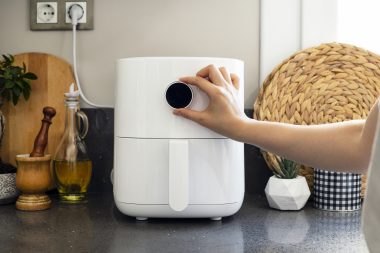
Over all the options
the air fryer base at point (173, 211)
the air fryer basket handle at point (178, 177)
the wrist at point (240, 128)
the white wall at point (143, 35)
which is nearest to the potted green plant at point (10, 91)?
the white wall at point (143, 35)

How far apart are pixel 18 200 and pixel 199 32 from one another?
54cm

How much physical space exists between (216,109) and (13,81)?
1.69 ft

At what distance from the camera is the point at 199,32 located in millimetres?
1215

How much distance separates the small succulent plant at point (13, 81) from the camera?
114 centimetres

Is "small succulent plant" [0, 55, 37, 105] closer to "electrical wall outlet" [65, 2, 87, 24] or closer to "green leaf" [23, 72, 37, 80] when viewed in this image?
"green leaf" [23, 72, 37, 80]

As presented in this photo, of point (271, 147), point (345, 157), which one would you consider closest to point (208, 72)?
point (271, 147)

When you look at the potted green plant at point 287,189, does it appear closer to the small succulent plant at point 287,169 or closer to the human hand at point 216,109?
the small succulent plant at point 287,169

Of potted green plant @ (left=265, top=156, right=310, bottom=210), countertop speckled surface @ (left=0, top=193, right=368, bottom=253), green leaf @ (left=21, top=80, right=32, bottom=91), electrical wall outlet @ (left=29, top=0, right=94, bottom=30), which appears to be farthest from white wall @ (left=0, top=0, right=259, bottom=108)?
countertop speckled surface @ (left=0, top=193, right=368, bottom=253)

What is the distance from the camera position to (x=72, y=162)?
1088mm

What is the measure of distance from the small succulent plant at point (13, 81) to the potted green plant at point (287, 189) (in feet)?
1.88

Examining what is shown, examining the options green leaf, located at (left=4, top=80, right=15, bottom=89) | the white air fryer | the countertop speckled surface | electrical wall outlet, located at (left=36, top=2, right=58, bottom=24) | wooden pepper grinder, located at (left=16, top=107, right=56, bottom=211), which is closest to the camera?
the countertop speckled surface

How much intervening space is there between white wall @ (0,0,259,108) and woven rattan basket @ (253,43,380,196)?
0.07 m

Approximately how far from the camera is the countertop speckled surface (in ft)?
2.56

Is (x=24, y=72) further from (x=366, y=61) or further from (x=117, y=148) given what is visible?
(x=366, y=61)
